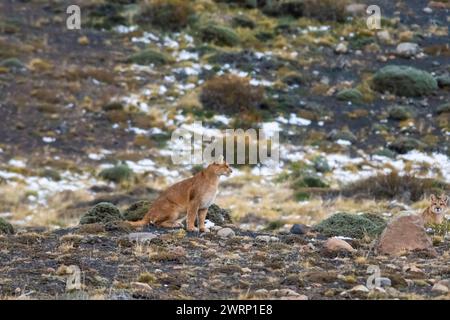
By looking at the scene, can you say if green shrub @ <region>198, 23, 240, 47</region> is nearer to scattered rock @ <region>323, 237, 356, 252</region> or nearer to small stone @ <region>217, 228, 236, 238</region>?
small stone @ <region>217, 228, 236, 238</region>

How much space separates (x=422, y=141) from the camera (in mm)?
31172

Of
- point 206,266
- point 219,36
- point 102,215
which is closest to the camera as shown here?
point 206,266

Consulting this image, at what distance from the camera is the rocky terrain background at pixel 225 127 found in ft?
32.6

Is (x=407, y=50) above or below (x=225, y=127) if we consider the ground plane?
above

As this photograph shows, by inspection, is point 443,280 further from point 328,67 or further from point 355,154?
point 328,67

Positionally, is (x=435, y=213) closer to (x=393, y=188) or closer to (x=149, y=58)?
(x=393, y=188)

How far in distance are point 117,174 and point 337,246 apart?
1616 cm

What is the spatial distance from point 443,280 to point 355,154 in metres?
21.0

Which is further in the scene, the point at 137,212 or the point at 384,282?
the point at 137,212

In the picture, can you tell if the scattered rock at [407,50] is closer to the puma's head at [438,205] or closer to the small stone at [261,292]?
the puma's head at [438,205]

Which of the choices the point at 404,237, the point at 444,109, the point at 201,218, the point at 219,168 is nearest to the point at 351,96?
the point at 444,109

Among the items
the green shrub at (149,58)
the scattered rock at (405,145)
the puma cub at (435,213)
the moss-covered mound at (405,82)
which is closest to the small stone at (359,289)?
the puma cub at (435,213)

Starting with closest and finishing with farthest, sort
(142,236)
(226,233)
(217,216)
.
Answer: (142,236), (226,233), (217,216)

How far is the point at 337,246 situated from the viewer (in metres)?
11.4
